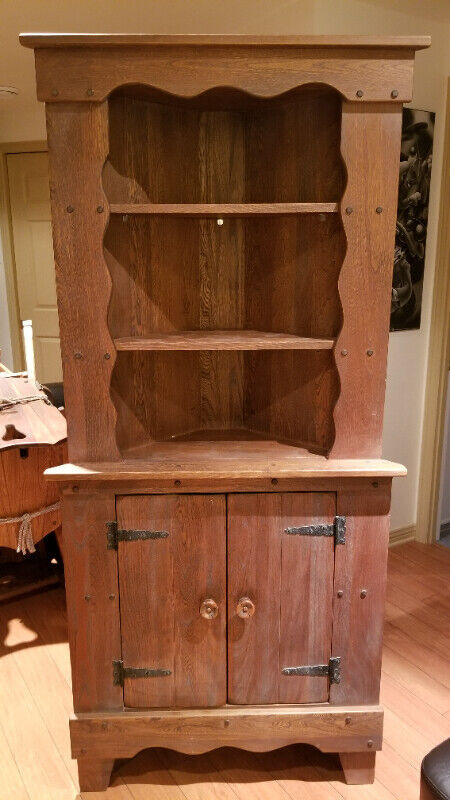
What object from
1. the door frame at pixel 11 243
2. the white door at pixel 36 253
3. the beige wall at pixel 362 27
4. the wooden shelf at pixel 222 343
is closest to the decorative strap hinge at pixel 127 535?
the wooden shelf at pixel 222 343

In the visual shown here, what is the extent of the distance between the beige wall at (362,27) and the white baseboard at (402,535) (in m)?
0.04

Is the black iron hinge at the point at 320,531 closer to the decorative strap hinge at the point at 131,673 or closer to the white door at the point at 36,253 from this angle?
the decorative strap hinge at the point at 131,673

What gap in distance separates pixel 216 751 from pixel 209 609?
59 cm

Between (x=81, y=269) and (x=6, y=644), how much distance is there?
66.8 inches

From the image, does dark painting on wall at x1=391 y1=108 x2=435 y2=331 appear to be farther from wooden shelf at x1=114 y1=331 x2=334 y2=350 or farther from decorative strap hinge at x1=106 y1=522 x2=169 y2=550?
decorative strap hinge at x1=106 y1=522 x2=169 y2=550

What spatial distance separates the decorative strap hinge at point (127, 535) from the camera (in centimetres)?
169

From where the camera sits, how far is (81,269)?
1.58m

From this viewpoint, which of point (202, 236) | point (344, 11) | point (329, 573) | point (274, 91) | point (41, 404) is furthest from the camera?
point (41, 404)

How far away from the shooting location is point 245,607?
68.5 inches

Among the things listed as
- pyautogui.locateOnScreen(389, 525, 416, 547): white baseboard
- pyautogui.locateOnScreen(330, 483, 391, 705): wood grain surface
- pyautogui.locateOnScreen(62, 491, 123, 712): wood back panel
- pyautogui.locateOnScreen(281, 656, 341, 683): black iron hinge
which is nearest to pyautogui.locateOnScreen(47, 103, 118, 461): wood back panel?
Result: pyautogui.locateOnScreen(62, 491, 123, 712): wood back panel

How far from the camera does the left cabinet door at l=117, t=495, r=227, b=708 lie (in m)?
1.69

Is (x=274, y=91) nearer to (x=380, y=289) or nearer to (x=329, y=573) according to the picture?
(x=380, y=289)

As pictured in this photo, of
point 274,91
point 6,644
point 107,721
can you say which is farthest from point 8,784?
point 274,91

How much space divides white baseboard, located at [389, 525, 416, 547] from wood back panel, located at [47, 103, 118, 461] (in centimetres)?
201
